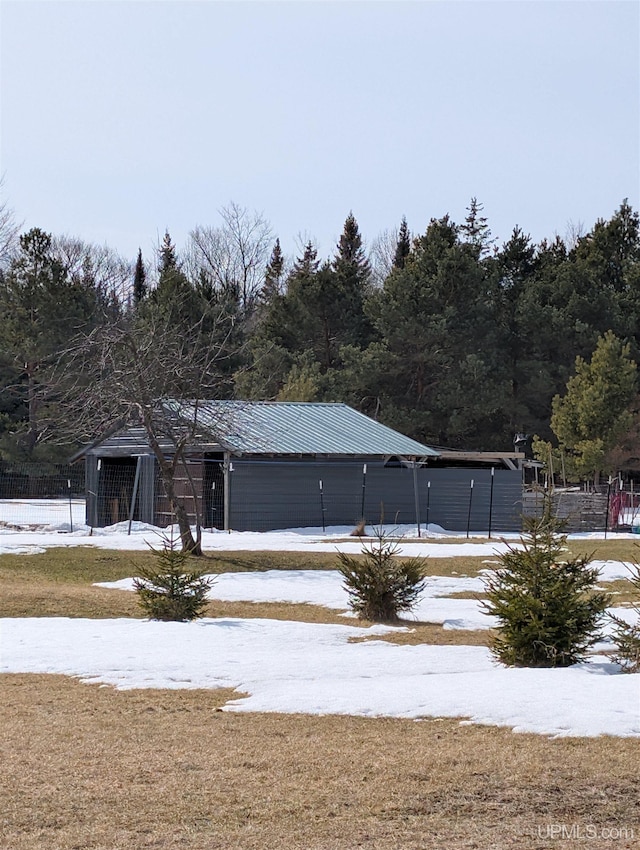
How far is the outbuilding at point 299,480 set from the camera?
34000mm

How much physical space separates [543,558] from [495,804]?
5860mm

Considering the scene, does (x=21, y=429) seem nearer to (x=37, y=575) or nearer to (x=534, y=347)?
(x=534, y=347)

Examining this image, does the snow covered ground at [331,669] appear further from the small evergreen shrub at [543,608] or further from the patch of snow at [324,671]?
the small evergreen shrub at [543,608]

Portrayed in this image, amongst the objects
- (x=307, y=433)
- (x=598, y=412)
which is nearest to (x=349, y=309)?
(x=598, y=412)

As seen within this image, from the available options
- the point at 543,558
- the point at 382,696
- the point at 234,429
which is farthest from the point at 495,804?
the point at 234,429

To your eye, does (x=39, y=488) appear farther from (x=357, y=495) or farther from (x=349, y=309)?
(x=357, y=495)

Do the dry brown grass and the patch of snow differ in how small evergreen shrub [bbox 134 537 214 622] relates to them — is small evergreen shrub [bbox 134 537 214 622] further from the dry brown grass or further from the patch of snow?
the dry brown grass

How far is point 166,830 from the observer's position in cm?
568

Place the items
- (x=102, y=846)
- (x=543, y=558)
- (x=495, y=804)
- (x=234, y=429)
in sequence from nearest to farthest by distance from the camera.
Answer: (x=102, y=846)
(x=495, y=804)
(x=543, y=558)
(x=234, y=429)

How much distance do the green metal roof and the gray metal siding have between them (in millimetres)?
505

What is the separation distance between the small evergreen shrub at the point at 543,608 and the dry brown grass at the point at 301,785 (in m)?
3.48

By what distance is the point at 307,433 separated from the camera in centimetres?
3647

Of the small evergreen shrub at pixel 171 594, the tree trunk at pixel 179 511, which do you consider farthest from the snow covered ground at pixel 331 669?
the tree trunk at pixel 179 511

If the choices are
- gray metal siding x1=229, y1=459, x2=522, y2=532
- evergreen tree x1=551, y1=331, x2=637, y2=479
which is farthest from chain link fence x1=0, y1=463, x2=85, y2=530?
evergreen tree x1=551, y1=331, x2=637, y2=479
